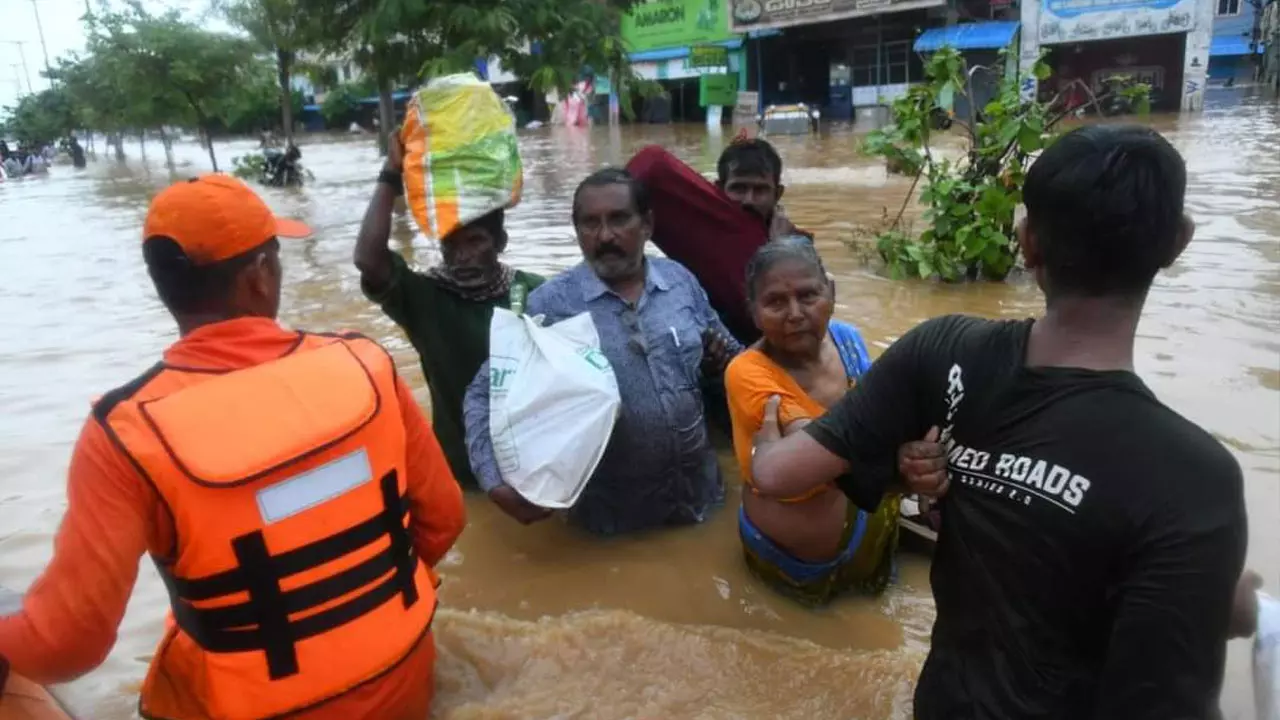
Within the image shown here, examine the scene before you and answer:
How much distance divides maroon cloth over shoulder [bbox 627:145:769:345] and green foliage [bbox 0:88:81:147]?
4749 cm

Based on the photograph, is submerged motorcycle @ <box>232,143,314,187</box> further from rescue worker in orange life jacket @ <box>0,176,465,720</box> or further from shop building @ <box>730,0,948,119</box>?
rescue worker in orange life jacket @ <box>0,176,465,720</box>

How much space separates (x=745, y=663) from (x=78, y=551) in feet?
5.98

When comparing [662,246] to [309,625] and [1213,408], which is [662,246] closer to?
[309,625]

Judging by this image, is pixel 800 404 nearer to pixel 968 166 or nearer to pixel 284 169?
pixel 968 166

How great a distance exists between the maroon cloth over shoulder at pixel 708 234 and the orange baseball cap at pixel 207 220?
76.9 inches

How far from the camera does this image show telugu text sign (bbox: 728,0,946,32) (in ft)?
90.5

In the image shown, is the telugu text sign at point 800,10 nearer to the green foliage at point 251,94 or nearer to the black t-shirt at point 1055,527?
the green foliage at point 251,94

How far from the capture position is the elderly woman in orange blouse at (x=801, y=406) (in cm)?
268

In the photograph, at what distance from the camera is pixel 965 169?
7688 millimetres

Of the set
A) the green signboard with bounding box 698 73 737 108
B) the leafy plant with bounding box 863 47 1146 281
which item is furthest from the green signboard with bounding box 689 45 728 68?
the leafy plant with bounding box 863 47 1146 281

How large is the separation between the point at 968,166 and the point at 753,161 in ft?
14.3

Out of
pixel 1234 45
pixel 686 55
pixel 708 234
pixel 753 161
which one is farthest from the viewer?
pixel 686 55

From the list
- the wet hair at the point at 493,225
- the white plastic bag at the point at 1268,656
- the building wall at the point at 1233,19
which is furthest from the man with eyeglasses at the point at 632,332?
the building wall at the point at 1233,19

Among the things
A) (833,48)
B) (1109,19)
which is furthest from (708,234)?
(833,48)
